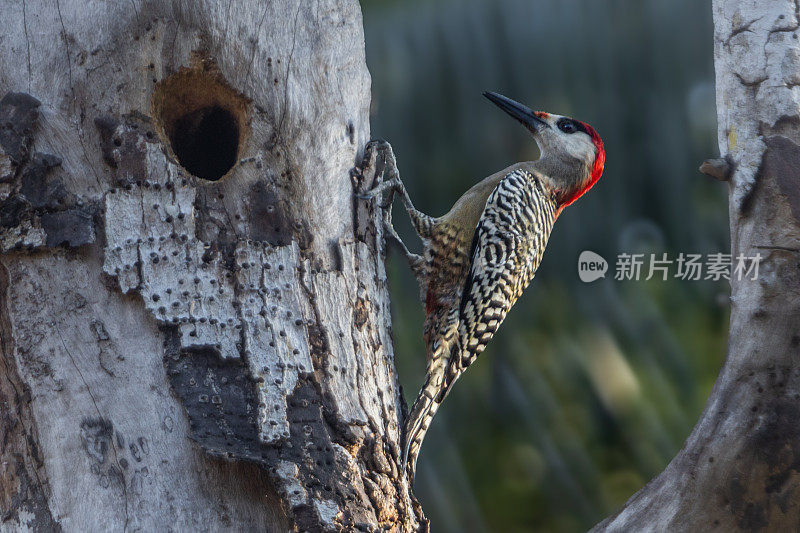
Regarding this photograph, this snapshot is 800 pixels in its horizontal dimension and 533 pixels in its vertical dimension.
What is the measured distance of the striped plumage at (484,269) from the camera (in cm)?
359

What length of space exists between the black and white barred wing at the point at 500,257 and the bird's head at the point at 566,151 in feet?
1.02

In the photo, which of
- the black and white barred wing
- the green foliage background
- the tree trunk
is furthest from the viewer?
the green foliage background

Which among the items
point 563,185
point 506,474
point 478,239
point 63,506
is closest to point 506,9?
point 563,185

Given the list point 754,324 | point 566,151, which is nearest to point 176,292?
point 754,324

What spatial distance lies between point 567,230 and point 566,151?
0.99 meters

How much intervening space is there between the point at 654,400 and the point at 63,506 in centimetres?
353

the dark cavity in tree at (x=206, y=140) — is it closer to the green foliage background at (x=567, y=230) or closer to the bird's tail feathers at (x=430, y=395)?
the bird's tail feathers at (x=430, y=395)

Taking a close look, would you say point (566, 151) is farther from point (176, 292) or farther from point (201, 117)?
point (176, 292)

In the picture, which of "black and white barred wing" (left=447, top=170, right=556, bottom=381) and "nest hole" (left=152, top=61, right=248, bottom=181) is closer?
"nest hole" (left=152, top=61, right=248, bottom=181)

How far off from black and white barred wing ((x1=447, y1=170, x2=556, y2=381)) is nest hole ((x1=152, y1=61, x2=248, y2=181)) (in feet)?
4.28

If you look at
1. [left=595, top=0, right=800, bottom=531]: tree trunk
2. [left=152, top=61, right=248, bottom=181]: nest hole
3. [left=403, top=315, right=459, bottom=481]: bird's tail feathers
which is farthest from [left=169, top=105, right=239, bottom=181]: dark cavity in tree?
[left=595, top=0, right=800, bottom=531]: tree trunk

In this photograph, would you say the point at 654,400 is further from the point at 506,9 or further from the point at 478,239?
the point at 506,9

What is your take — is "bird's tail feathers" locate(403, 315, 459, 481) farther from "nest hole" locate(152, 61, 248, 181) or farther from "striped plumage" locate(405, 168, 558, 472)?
"nest hole" locate(152, 61, 248, 181)

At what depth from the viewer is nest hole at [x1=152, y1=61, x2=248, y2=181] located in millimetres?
2404
